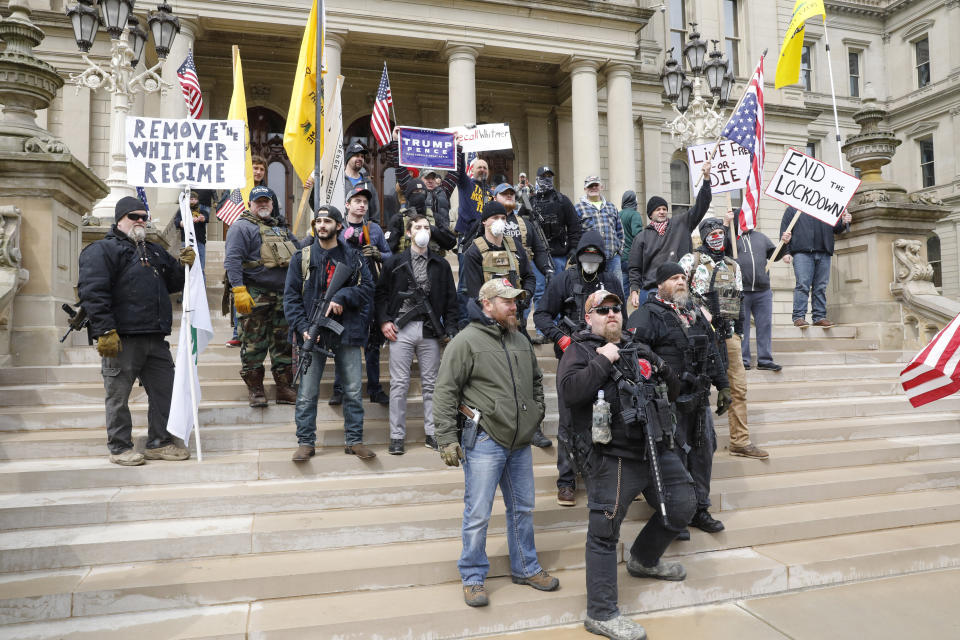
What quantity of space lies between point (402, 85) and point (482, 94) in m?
2.67

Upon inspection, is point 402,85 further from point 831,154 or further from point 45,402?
point 831,154

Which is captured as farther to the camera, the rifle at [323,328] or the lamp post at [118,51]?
the lamp post at [118,51]

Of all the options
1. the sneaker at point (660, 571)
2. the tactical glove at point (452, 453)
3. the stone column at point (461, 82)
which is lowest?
the sneaker at point (660, 571)

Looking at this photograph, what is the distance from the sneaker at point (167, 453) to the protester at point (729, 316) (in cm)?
486

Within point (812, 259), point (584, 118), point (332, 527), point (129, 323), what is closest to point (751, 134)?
point (812, 259)

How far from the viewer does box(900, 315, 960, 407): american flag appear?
3.98 m

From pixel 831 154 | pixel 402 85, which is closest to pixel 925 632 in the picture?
pixel 402 85

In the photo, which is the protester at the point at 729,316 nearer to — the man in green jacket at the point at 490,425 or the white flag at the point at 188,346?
the man in green jacket at the point at 490,425

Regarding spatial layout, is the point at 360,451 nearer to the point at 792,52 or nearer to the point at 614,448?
the point at 614,448

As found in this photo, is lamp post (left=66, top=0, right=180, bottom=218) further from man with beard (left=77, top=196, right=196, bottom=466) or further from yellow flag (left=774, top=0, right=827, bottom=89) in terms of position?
yellow flag (left=774, top=0, right=827, bottom=89)

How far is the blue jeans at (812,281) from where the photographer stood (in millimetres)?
9602

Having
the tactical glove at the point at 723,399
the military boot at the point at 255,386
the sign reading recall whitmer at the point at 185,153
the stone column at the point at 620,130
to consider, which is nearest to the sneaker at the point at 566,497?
the tactical glove at the point at 723,399

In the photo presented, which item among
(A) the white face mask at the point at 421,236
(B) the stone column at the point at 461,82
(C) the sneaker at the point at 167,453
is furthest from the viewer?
(B) the stone column at the point at 461,82

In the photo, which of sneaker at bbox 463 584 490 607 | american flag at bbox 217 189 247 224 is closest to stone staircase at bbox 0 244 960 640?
sneaker at bbox 463 584 490 607
